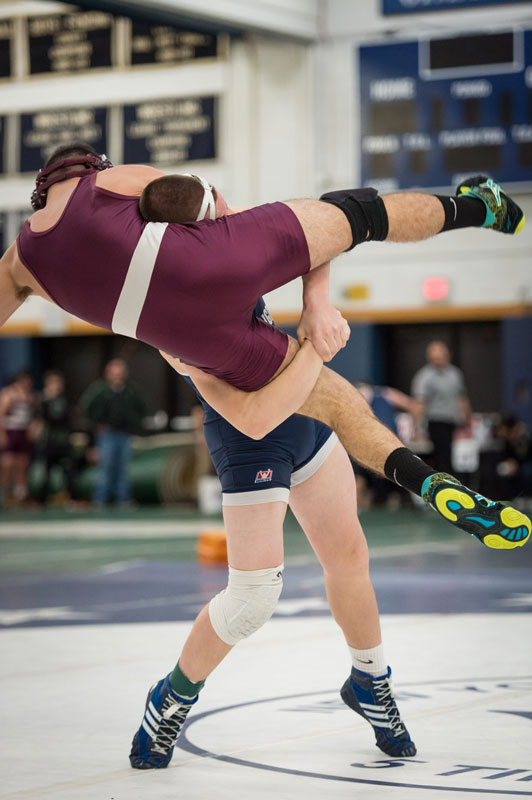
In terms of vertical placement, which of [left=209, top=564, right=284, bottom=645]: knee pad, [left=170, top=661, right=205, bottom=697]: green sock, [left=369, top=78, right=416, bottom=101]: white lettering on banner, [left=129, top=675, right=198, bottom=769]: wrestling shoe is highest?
[left=369, top=78, right=416, bottom=101]: white lettering on banner

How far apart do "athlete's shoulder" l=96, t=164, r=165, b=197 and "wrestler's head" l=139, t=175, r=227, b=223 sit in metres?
0.05

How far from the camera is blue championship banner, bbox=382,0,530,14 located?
1639 centimetres

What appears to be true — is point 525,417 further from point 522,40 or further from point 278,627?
point 278,627

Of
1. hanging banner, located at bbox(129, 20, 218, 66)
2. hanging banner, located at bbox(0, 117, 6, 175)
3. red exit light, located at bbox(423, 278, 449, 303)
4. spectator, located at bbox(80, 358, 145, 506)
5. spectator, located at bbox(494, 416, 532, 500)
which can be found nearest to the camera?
spectator, located at bbox(494, 416, 532, 500)

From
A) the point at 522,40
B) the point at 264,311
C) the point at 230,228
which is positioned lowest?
the point at 264,311

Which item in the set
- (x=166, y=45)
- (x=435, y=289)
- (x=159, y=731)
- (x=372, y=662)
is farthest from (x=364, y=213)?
(x=166, y=45)

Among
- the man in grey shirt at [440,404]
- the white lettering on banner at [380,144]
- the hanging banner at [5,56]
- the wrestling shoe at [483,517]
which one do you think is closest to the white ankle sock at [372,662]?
the wrestling shoe at [483,517]

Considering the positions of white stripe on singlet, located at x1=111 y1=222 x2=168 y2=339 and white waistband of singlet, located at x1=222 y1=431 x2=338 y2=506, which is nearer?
white stripe on singlet, located at x1=111 y1=222 x2=168 y2=339

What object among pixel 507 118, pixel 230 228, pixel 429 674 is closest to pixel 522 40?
pixel 507 118

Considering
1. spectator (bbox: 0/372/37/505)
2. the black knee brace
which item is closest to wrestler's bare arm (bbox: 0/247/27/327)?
the black knee brace

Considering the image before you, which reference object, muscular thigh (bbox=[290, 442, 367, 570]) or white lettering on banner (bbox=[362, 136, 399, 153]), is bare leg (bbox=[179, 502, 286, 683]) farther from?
white lettering on banner (bbox=[362, 136, 399, 153])

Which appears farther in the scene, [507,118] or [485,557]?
[507,118]

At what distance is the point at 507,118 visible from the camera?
50.7 ft

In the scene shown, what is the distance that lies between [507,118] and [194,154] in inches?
192
